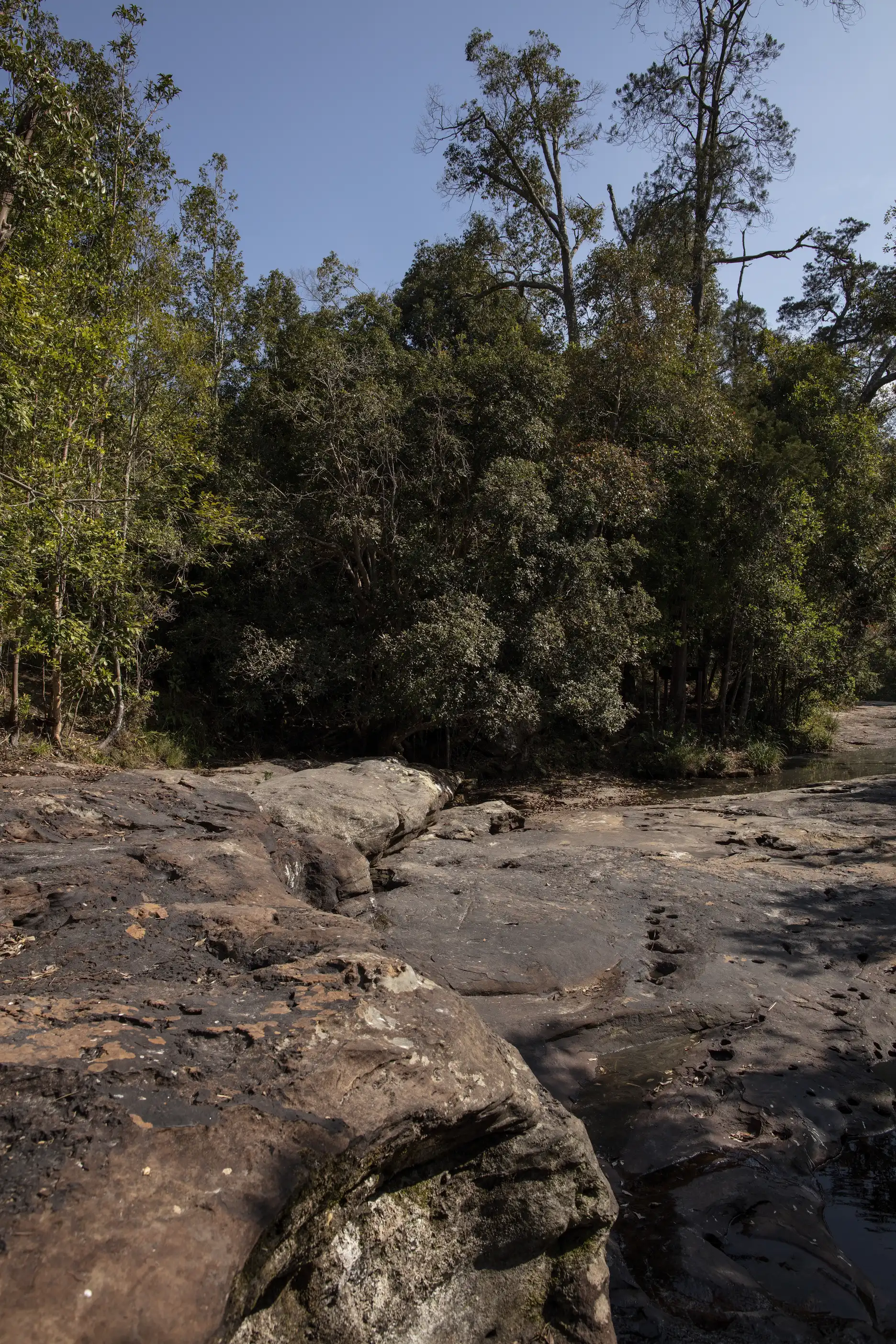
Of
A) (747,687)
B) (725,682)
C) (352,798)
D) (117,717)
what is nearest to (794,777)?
(725,682)

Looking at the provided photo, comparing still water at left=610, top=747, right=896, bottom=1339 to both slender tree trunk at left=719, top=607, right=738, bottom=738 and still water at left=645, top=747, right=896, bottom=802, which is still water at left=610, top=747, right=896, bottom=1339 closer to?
still water at left=645, top=747, right=896, bottom=802

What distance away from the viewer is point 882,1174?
3.88 m

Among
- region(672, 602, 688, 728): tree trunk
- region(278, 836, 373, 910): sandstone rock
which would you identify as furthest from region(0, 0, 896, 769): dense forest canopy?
region(278, 836, 373, 910): sandstone rock

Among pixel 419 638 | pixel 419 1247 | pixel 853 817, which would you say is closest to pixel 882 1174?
pixel 419 1247

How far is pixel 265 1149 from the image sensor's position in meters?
2.25

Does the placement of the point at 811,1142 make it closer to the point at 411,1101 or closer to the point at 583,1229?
the point at 583,1229

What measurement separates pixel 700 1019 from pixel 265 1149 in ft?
11.5

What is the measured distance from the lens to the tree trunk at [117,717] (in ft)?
37.3

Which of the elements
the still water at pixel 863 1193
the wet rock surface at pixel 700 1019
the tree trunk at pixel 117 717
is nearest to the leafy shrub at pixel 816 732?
the wet rock surface at pixel 700 1019

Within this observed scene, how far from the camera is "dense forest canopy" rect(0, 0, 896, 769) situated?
9.81 meters

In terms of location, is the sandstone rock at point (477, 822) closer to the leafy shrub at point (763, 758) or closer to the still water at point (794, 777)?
the still water at point (794, 777)

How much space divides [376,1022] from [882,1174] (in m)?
2.70

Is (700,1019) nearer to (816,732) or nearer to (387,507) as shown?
(387,507)

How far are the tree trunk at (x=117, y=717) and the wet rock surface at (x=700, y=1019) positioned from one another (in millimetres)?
5128
